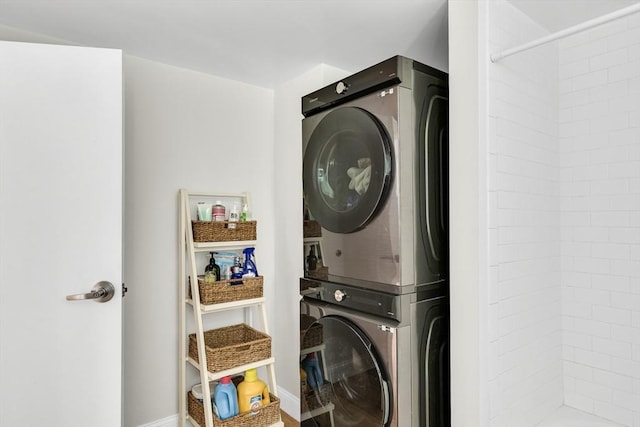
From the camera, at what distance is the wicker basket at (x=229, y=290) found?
209cm

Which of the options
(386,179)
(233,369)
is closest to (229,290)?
(233,369)

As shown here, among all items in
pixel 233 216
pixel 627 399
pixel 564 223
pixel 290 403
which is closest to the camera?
pixel 627 399

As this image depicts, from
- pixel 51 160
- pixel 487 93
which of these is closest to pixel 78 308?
pixel 51 160

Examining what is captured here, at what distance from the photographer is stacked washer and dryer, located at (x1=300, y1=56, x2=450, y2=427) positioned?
145 centimetres

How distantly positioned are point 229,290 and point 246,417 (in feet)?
2.23

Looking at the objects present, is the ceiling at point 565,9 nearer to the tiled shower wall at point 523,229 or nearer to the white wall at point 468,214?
the tiled shower wall at point 523,229

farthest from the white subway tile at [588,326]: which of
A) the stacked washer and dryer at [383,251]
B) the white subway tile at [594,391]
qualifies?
the stacked washer and dryer at [383,251]

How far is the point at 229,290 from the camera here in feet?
7.04

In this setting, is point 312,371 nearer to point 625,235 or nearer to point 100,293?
point 100,293

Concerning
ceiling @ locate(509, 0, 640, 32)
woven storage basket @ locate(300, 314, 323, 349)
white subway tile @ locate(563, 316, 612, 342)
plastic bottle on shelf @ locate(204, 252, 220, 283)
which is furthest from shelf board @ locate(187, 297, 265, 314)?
ceiling @ locate(509, 0, 640, 32)

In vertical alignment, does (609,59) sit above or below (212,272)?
above

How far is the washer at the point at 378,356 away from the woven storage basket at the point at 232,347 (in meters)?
0.42

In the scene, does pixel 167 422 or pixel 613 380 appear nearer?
pixel 613 380

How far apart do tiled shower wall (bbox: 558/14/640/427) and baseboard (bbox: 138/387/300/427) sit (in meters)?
1.57
